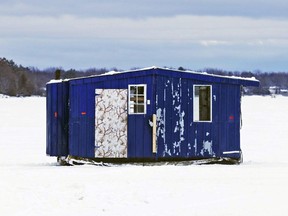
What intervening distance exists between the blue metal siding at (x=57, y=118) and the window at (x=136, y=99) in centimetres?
182

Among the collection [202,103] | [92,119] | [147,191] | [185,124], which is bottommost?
[147,191]

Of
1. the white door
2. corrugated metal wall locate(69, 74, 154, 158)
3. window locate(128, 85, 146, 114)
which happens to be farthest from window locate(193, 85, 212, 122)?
the white door

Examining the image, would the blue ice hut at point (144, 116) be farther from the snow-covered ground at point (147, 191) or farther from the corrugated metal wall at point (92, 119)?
the snow-covered ground at point (147, 191)

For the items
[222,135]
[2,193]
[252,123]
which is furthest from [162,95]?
[252,123]

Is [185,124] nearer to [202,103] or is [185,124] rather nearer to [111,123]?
[202,103]

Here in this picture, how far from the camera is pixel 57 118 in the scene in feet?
59.7

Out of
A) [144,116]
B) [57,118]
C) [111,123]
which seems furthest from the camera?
[57,118]

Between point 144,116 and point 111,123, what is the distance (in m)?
0.91

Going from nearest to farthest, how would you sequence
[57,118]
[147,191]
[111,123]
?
[147,191], [111,123], [57,118]

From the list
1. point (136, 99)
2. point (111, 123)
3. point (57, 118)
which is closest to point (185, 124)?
point (136, 99)

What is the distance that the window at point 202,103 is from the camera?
58.4ft

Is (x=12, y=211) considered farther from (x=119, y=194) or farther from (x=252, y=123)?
(x=252, y=123)

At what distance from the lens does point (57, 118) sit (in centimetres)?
1820

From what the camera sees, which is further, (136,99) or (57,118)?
(57,118)
